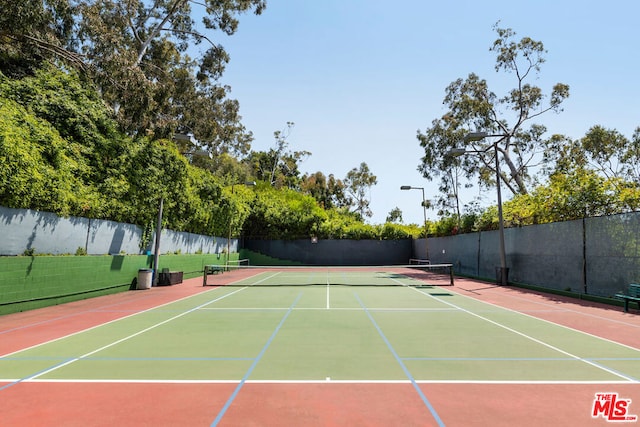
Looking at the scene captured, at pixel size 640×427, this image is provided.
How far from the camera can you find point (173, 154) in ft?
78.7

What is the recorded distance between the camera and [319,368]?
6.59m

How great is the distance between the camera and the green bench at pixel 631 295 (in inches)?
487

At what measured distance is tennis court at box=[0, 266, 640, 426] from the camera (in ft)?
15.9

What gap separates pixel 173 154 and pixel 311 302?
1488 cm

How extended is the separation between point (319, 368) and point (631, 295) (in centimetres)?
1269

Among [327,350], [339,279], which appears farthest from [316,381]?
[339,279]

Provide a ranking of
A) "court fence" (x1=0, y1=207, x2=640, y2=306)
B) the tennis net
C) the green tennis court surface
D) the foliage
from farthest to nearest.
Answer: the foliage
the tennis net
"court fence" (x1=0, y1=207, x2=640, y2=306)
the green tennis court surface

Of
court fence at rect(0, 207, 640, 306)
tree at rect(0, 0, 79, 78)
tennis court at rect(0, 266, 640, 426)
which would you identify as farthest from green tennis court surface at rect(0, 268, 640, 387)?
tree at rect(0, 0, 79, 78)

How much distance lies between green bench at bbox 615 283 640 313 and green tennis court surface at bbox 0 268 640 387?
3.76 metres

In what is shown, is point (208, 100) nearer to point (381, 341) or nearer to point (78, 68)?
point (78, 68)

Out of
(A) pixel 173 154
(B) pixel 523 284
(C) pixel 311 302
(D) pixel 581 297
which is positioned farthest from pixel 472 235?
(A) pixel 173 154

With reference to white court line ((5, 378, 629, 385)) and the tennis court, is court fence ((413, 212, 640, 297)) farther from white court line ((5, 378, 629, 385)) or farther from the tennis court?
white court line ((5, 378, 629, 385))

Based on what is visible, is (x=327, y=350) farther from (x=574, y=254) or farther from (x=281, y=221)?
(x=281, y=221)

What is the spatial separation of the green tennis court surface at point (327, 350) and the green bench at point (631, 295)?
3.76m
